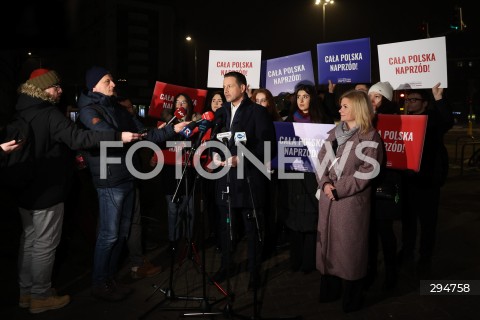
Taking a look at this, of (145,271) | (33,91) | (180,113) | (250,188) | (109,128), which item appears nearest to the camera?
(250,188)

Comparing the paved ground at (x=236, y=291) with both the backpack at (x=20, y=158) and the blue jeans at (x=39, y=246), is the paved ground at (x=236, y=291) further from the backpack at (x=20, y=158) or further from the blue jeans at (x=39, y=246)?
the backpack at (x=20, y=158)

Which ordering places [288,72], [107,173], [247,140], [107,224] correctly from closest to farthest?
[107,173], [107,224], [247,140], [288,72]

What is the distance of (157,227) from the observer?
7.71m

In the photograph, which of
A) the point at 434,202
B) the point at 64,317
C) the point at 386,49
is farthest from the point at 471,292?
the point at 64,317

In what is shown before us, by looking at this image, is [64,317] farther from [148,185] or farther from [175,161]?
[148,185]

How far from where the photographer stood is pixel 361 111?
4145mm

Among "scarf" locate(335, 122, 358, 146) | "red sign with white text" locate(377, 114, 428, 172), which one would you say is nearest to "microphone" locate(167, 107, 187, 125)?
"scarf" locate(335, 122, 358, 146)

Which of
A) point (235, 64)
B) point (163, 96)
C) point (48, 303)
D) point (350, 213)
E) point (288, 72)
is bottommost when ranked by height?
point (48, 303)

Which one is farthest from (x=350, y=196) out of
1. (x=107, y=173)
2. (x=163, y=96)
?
(x=163, y=96)

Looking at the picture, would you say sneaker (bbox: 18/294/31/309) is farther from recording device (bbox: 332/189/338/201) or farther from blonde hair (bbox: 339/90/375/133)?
blonde hair (bbox: 339/90/375/133)

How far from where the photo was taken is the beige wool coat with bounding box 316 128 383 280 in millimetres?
4098

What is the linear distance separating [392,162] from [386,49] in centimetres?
211

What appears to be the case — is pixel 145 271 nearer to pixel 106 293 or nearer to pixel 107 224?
pixel 106 293

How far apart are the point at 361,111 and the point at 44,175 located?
3072 mm
